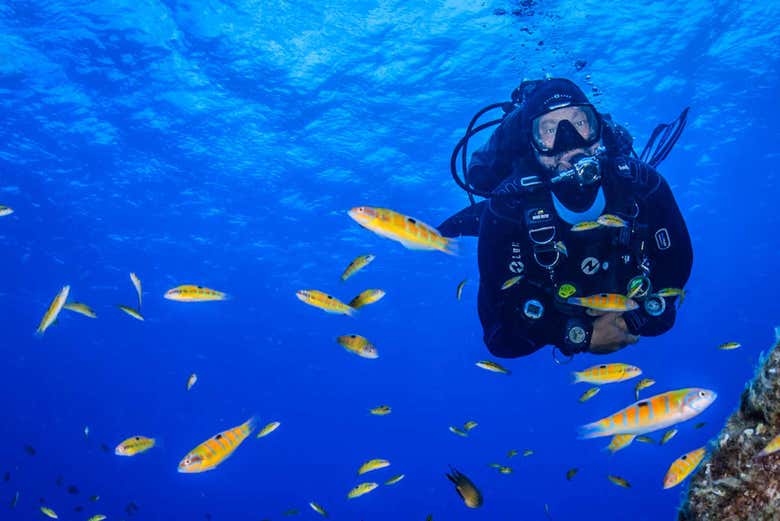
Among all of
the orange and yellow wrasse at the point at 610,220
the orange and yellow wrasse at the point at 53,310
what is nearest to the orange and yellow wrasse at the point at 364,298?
the orange and yellow wrasse at the point at 610,220

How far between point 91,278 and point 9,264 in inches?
175

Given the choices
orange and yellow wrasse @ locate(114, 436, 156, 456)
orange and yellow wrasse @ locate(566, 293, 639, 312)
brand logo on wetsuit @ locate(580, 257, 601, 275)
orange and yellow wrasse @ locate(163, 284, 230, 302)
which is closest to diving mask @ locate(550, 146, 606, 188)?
brand logo on wetsuit @ locate(580, 257, 601, 275)

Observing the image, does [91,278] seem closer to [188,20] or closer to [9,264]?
[9,264]

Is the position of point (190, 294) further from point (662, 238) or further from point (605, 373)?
point (662, 238)

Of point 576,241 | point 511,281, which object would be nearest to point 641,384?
point 576,241

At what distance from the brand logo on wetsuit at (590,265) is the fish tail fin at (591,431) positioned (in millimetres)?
2171

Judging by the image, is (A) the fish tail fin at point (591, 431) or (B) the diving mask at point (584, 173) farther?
(B) the diving mask at point (584, 173)

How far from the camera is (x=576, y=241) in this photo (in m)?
5.07

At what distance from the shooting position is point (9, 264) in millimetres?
29188

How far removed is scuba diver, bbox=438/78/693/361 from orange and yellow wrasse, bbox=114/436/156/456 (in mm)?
4509

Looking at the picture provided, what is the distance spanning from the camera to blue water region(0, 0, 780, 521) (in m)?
14.9

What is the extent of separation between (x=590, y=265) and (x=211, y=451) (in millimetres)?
4156

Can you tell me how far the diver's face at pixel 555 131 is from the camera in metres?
5.20

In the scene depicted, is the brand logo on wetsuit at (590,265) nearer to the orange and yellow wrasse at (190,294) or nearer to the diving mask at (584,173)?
the diving mask at (584,173)
